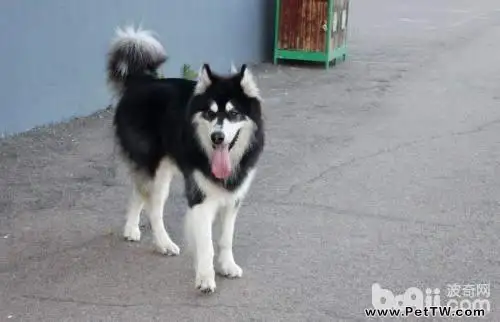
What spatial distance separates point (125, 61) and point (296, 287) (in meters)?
1.96

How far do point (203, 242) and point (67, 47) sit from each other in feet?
15.1

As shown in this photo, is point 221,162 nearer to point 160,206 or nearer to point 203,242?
point 203,242

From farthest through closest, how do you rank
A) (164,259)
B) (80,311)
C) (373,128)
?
(373,128), (164,259), (80,311)

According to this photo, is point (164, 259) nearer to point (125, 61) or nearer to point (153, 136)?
point (153, 136)

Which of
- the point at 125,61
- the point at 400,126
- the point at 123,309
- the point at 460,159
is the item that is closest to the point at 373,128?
the point at 400,126

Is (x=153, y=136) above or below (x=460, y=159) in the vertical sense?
above

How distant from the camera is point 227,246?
4.65 m

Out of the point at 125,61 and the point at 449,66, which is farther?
the point at 449,66

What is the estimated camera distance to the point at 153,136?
485cm

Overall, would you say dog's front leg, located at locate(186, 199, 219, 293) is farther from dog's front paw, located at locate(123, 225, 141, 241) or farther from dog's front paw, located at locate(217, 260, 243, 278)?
dog's front paw, located at locate(123, 225, 141, 241)

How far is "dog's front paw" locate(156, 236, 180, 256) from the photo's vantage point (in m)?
4.89

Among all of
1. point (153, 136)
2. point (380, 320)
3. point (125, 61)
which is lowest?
point (380, 320)

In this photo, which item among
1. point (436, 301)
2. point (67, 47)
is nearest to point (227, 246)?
point (436, 301)

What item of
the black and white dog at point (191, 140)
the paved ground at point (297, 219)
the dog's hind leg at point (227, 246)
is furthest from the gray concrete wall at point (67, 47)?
the dog's hind leg at point (227, 246)
